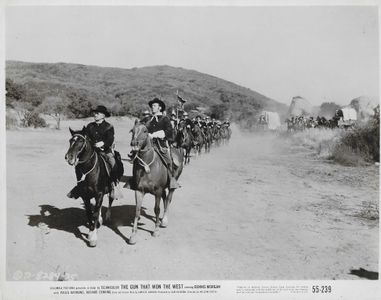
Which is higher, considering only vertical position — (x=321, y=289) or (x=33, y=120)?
(x=33, y=120)

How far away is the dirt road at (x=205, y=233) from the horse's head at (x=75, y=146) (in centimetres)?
154

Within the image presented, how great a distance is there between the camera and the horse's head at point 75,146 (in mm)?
5910

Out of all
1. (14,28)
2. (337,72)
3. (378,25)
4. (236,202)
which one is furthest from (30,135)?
(378,25)

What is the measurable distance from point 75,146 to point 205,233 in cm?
295

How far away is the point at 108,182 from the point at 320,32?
5673 mm

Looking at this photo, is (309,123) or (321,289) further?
(309,123)

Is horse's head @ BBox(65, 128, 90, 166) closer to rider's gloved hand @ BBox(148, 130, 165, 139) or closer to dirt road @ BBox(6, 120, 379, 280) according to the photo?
rider's gloved hand @ BBox(148, 130, 165, 139)

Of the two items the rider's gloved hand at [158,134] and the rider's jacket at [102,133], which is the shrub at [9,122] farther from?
the rider's gloved hand at [158,134]

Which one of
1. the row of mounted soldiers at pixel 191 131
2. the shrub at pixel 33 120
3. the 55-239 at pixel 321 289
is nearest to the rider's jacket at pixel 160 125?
the row of mounted soldiers at pixel 191 131

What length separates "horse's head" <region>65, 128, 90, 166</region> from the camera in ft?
19.4

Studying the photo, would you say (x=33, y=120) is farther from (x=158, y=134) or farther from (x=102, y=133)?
(x=158, y=134)

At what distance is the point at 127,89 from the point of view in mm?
39812

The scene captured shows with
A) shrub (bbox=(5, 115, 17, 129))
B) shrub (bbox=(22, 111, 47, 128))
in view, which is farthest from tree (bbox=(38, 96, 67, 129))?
shrub (bbox=(5, 115, 17, 129))

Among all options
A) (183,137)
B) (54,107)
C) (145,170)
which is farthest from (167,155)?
(54,107)
